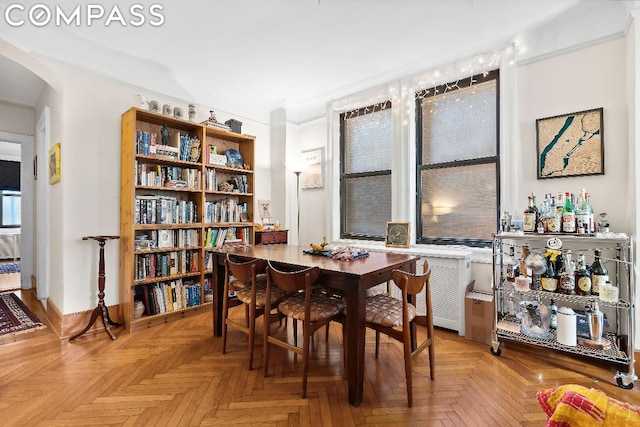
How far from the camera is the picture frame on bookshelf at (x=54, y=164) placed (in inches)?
111

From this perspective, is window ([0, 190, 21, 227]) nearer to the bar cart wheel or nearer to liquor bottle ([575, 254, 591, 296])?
liquor bottle ([575, 254, 591, 296])

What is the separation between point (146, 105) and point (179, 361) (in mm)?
2596

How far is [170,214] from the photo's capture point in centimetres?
323

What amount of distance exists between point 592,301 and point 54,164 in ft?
15.5

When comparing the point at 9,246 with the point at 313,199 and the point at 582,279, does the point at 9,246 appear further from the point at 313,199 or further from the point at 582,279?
the point at 582,279

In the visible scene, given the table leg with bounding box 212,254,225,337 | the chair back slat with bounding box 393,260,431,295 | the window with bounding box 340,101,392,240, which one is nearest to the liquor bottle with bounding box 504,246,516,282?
the chair back slat with bounding box 393,260,431,295

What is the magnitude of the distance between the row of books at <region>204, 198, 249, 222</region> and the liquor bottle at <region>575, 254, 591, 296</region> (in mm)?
3392

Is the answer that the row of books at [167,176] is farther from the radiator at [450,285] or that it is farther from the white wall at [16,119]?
the radiator at [450,285]

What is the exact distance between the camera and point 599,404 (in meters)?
0.72

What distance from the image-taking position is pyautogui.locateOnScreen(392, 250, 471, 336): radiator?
9.25 ft

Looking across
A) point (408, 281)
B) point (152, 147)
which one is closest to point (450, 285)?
point (408, 281)

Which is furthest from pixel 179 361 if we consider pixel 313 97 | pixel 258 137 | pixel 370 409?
pixel 313 97

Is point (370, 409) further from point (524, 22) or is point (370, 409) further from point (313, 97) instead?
point (313, 97)

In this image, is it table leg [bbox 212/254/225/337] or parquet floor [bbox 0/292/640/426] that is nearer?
parquet floor [bbox 0/292/640/426]
